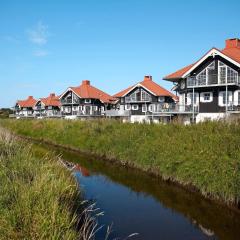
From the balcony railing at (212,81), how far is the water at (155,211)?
62.3ft

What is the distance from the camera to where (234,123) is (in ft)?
57.2

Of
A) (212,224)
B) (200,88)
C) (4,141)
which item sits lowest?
(212,224)

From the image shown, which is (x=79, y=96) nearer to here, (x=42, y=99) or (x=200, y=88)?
(x=42, y=99)

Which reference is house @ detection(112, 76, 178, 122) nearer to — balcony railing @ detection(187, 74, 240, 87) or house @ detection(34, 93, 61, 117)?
balcony railing @ detection(187, 74, 240, 87)

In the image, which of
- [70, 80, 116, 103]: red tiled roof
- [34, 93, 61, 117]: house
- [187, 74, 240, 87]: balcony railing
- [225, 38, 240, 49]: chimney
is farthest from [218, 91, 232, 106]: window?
[34, 93, 61, 117]: house

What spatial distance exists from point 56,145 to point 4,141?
22.2 m

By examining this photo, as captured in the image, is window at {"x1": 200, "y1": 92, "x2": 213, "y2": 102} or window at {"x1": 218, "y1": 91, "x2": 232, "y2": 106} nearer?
window at {"x1": 218, "y1": 91, "x2": 232, "y2": 106}

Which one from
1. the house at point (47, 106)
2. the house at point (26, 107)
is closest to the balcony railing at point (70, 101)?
the house at point (47, 106)

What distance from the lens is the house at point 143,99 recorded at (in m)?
55.1

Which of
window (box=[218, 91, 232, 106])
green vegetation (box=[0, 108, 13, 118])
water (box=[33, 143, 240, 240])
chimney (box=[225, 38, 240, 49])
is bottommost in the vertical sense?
water (box=[33, 143, 240, 240])

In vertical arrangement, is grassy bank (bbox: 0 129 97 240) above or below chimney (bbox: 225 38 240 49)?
below

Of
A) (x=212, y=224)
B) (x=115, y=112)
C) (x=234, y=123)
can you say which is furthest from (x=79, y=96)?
(x=212, y=224)

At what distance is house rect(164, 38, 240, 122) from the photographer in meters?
35.2

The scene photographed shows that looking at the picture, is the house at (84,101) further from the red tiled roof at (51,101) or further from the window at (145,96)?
the window at (145,96)
